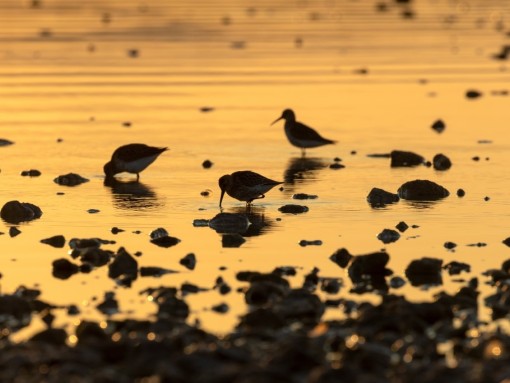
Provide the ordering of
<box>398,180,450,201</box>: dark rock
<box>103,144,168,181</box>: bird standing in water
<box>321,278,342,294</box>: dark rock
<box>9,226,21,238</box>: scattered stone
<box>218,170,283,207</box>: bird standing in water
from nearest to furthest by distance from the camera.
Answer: <box>321,278,342,294</box>: dark rock < <box>9,226,21,238</box>: scattered stone < <box>218,170,283,207</box>: bird standing in water < <box>398,180,450,201</box>: dark rock < <box>103,144,168,181</box>: bird standing in water

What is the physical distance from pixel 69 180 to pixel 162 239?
5.85 metres

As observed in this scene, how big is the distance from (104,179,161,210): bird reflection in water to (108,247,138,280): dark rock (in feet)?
16.0

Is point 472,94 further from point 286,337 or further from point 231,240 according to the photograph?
point 286,337

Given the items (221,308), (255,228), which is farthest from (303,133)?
(221,308)

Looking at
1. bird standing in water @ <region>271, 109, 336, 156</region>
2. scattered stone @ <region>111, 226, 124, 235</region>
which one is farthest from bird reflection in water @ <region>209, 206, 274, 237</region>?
bird standing in water @ <region>271, 109, 336, 156</region>

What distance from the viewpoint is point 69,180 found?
24.4 meters

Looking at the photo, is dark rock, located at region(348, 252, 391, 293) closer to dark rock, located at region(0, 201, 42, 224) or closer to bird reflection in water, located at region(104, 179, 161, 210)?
bird reflection in water, located at region(104, 179, 161, 210)

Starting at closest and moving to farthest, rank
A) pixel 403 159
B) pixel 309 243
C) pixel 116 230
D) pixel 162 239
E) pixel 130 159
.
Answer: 1. pixel 309 243
2. pixel 162 239
3. pixel 116 230
4. pixel 130 159
5. pixel 403 159

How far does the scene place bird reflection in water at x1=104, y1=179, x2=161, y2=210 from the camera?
872 inches

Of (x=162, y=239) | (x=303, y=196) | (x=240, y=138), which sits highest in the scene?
(x=162, y=239)

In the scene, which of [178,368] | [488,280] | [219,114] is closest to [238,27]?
[219,114]

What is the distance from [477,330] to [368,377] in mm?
2759

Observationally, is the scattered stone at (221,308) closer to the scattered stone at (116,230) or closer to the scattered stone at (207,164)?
the scattered stone at (116,230)

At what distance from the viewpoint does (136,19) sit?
7819 cm
